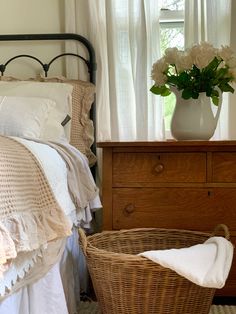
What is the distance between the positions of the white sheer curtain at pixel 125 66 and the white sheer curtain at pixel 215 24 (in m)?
0.20

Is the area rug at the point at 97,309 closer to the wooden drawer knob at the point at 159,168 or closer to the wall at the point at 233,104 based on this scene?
the wooden drawer knob at the point at 159,168

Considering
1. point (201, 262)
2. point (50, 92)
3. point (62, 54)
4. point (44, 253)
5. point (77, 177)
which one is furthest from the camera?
point (62, 54)

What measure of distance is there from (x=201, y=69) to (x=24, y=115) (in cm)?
77

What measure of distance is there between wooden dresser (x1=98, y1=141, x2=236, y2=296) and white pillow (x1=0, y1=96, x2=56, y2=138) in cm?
30

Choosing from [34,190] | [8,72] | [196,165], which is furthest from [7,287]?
[8,72]

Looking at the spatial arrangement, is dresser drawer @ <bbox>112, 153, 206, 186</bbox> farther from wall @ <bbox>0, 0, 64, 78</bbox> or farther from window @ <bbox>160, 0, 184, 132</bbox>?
wall @ <bbox>0, 0, 64, 78</bbox>

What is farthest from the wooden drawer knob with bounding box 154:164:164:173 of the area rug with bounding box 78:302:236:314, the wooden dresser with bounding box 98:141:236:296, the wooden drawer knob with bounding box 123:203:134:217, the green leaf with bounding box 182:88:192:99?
the area rug with bounding box 78:302:236:314

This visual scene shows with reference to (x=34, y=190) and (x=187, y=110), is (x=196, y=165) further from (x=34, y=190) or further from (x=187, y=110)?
(x=34, y=190)

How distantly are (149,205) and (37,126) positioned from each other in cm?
58

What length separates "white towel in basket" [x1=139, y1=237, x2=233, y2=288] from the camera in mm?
1370

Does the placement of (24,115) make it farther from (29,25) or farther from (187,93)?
(29,25)

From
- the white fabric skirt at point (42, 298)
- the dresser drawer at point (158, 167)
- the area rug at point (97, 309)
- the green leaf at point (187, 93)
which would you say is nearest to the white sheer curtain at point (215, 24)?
the green leaf at point (187, 93)

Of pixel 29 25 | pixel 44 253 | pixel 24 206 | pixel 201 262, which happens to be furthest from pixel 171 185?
pixel 29 25

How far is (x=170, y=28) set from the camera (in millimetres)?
2512
